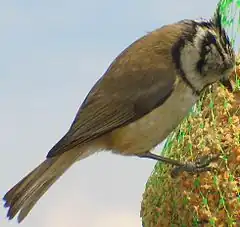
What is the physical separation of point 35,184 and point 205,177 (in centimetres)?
90

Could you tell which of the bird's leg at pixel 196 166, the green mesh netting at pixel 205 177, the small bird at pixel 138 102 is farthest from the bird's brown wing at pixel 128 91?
the bird's leg at pixel 196 166

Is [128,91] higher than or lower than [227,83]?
higher

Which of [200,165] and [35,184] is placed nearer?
[200,165]

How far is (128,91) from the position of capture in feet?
11.0

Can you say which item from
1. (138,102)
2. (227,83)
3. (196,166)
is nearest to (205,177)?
(196,166)

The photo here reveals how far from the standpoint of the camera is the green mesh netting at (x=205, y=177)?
2598 mm

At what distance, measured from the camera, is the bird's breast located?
3.18 m

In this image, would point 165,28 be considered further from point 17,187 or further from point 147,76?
point 17,187

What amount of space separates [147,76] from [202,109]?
16.9 inches

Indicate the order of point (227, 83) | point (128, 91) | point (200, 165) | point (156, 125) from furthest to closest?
1. point (128, 91)
2. point (156, 125)
3. point (227, 83)
4. point (200, 165)

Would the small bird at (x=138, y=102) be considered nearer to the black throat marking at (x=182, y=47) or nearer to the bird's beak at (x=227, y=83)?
the black throat marking at (x=182, y=47)

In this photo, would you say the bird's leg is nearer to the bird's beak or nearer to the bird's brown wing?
the bird's beak

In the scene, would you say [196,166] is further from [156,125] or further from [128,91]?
[128,91]

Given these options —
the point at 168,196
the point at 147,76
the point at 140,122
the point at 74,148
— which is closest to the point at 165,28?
the point at 147,76
